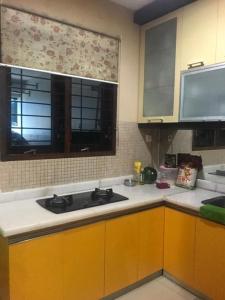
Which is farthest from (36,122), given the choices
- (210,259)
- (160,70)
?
(210,259)

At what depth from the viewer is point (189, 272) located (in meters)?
1.90

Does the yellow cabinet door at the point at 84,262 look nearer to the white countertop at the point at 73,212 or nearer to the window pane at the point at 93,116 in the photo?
the white countertop at the point at 73,212

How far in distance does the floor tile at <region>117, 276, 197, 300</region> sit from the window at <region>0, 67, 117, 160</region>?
46.7 inches

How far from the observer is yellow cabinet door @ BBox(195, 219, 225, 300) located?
168cm

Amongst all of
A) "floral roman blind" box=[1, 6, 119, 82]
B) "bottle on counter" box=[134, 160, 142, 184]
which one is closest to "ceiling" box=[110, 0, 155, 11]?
"floral roman blind" box=[1, 6, 119, 82]

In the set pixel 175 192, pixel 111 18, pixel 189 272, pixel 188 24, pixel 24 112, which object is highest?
pixel 111 18

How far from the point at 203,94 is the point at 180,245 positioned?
3.95 ft

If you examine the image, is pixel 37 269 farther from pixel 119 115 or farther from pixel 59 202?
pixel 119 115

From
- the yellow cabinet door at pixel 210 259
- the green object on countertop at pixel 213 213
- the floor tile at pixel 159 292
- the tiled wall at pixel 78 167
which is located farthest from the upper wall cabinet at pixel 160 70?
the floor tile at pixel 159 292

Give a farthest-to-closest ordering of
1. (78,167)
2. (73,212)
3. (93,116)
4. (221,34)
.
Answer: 1. (93,116)
2. (78,167)
3. (221,34)
4. (73,212)

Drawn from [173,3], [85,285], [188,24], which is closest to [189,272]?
[85,285]

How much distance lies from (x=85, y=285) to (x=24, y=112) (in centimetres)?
131

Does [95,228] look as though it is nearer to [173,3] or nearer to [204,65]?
[204,65]

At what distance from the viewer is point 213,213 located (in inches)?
Answer: 65.9
